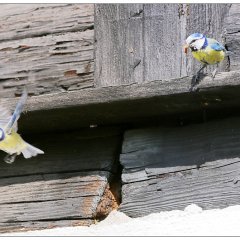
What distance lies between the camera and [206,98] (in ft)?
10.5

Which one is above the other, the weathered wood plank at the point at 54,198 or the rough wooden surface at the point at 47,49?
the rough wooden surface at the point at 47,49

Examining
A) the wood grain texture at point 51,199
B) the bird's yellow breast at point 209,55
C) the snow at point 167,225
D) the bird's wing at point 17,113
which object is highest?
the bird's yellow breast at point 209,55

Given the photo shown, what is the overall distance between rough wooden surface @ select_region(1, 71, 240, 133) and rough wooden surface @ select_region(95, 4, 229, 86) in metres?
0.24

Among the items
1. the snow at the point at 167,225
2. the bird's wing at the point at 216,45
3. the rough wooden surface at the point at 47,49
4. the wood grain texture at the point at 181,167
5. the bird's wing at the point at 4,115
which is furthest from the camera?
the rough wooden surface at the point at 47,49

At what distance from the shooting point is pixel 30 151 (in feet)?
11.8

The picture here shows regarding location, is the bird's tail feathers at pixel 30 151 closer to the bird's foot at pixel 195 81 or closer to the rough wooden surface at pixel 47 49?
the rough wooden surface at pixel 47 49

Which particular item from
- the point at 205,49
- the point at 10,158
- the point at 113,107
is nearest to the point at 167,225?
the point at 113,107

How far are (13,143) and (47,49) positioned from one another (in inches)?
18.6

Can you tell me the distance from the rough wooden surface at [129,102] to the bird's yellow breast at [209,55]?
0.62ft

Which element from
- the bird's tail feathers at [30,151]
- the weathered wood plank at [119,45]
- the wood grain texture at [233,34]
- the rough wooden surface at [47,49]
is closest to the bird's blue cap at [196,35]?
the wood grain texture at [233,34]

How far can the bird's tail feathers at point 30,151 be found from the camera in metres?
3.58

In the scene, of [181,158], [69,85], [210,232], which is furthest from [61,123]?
[210,232]

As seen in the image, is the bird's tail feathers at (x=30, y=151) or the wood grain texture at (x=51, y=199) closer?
the wood grain texture at (x=51, y=199)

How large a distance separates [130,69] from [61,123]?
37 centimetres
